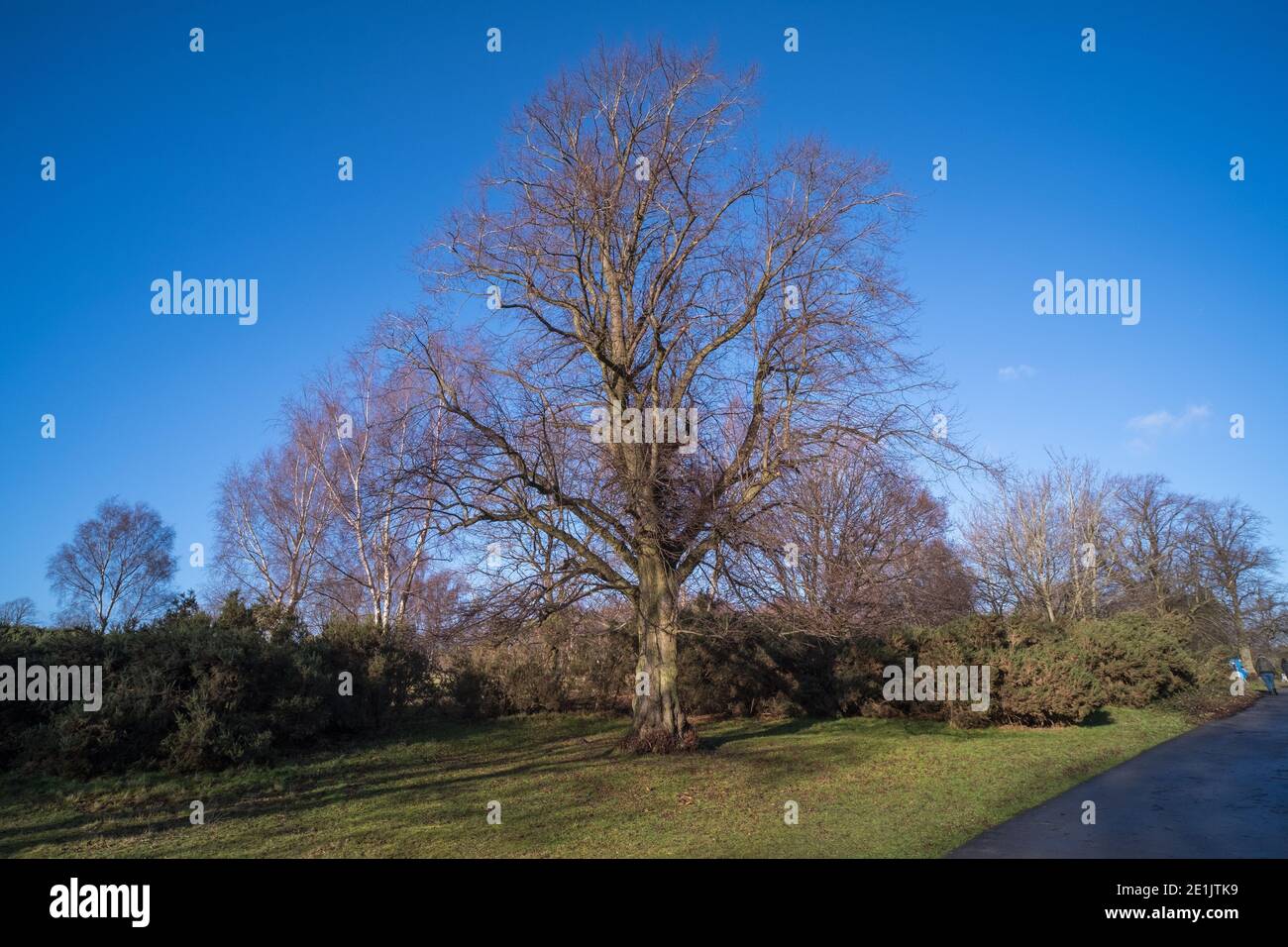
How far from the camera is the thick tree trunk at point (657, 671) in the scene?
1566 centimetres

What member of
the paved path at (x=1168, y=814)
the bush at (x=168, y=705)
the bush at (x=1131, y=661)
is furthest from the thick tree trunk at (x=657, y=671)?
the bush at (x=1131, y=661)

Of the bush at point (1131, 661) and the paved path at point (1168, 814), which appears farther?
the bush at point (1131, 661)

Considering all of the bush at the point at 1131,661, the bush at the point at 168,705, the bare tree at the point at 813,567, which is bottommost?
the bush at the point at 1131,661

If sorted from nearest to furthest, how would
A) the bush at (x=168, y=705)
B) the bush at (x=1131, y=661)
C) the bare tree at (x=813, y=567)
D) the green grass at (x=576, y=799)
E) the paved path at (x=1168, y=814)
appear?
the paved path at (x=1168, y=814)
the green grass at (x=576, y=799)
the bush at (x=168, y=705)
the bare tree at (x=813, y=567)
the bush at (x=1131, y=661)

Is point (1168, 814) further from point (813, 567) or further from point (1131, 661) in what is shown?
point (1131, 661)

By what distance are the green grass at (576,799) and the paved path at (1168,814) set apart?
50cm

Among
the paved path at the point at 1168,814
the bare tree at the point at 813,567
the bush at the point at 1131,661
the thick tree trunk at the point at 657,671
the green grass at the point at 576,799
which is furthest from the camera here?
the bush at the point at 1131,661

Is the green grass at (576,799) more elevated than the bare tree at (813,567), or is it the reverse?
the bare tree at (813,567)

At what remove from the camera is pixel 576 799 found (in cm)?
1134

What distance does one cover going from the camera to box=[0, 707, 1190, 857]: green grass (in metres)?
8.79

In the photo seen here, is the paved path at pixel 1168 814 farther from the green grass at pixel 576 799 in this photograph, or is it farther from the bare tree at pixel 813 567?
the bare tree at pixel 813 567

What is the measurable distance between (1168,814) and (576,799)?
24.4 feet

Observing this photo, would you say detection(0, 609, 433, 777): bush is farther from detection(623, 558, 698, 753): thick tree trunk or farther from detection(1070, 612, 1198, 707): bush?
detection(1070, 612, 1198, 707): bush
